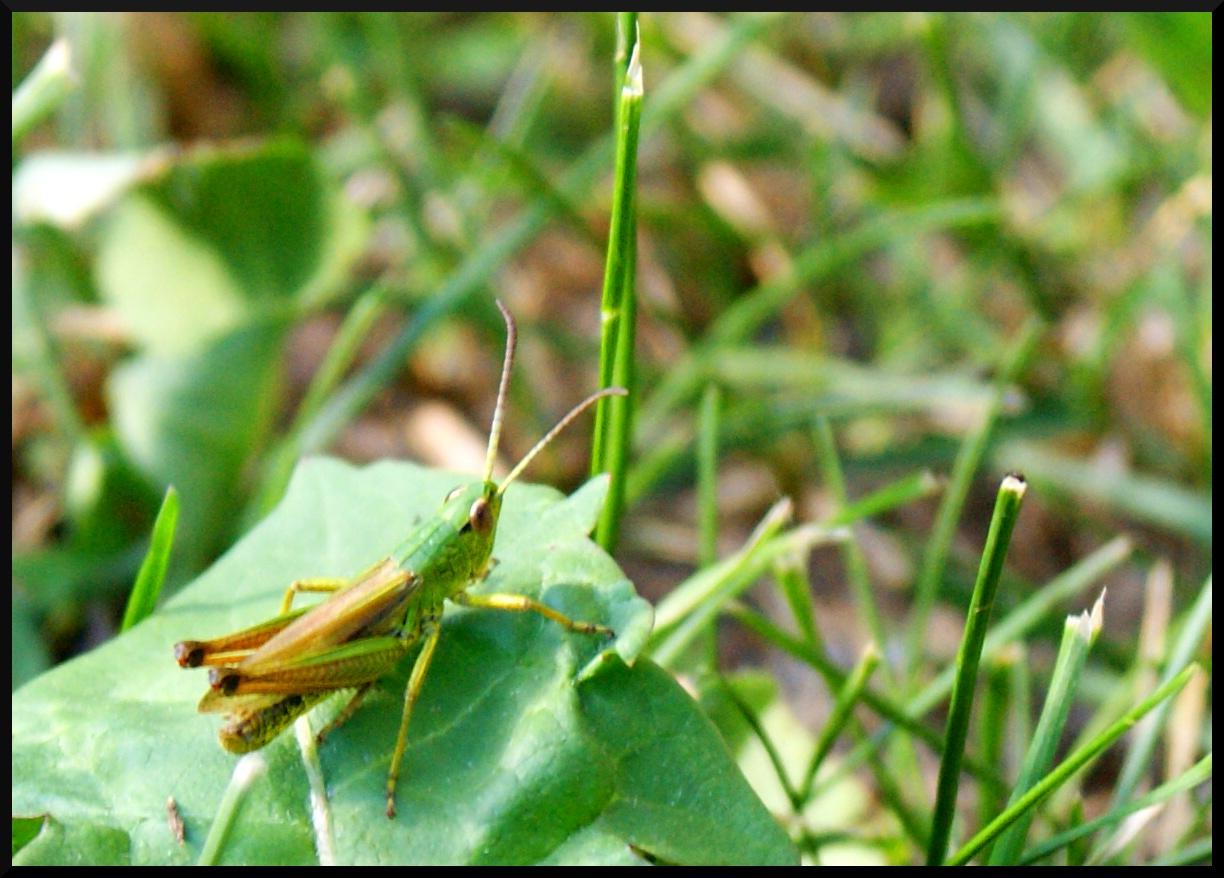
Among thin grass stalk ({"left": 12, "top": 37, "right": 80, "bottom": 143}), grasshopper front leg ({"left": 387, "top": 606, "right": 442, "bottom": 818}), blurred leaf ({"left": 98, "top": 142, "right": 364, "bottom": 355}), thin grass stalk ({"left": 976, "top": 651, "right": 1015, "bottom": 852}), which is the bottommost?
thin grass stalk ({"left": 976, "top": 651, "right": 1015, "bottom": 852})

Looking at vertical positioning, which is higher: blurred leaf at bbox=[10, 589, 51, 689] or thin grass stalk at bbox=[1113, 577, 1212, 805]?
thin grass stalk at bbox=[1113, 577, 1212, 805]

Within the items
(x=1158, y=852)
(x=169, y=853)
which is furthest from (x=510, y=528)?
(x=1158, y=852)

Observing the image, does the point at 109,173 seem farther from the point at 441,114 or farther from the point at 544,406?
the point at 441,114

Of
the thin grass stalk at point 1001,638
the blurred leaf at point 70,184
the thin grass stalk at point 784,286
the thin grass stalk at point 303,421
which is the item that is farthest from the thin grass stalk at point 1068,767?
the blurred leaf at point 70,184

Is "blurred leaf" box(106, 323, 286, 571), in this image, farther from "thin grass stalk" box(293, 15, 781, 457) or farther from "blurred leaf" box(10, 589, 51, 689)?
"blurred leaf" box(10, 589, 51, 689)

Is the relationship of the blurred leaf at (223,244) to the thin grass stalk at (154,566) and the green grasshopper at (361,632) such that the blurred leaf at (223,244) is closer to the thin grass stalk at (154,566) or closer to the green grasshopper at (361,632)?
the thin grass stalk at (154,566)

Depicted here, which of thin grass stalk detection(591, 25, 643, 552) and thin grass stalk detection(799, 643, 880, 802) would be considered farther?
thin grass stalk detection(799, 643, 880, 802)

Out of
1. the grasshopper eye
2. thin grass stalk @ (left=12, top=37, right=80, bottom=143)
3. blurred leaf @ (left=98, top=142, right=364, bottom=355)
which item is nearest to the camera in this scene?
the grasshopper eye

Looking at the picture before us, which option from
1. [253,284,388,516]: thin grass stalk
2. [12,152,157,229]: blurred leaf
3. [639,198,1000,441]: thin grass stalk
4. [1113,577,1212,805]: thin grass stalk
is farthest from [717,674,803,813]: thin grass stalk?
[12,152,157,229]: blurred leaf
